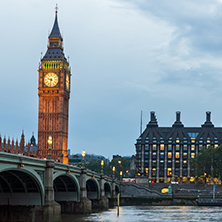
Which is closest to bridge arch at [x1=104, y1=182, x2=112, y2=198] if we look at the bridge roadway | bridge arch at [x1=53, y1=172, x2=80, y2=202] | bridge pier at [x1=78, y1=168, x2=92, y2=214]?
bridge pier at [x1=78, y1=168, x2=92, y2=214]

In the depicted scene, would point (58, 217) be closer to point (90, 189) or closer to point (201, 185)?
point (90, 189)

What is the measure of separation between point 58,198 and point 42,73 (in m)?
112

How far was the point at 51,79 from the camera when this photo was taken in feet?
647

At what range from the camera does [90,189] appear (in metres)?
115

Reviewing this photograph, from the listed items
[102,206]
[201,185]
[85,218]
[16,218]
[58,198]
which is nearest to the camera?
[16,218]

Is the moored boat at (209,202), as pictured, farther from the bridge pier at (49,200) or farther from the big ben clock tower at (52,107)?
the bridge pier at (49,200)

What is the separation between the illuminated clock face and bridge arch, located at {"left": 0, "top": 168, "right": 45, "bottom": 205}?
12596cm

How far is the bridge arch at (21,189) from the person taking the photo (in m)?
67.0

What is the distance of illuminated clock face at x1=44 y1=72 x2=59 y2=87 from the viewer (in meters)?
196

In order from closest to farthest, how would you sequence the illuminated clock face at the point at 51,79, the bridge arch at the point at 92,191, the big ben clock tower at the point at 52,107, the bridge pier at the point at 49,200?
the bridge pier at the point at 49,200 < the bridge arch at the point at 92,191 < the big ben clock tower at the point at 52,107 < the illuminated clock face at the point at 51,79

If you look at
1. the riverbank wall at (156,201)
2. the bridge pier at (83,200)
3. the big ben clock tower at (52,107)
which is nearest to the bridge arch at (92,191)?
the bridge pier at (83,200)

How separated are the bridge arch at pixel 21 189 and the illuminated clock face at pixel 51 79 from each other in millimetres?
125964

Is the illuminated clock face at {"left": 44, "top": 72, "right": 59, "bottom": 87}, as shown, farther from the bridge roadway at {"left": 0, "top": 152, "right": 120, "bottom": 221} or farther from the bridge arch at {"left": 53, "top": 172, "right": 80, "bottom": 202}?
the bridge roadway at {"left": 0, "top": 152, "right": 120, "bottom": 221}

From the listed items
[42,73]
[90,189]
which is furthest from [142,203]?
[42,73]
